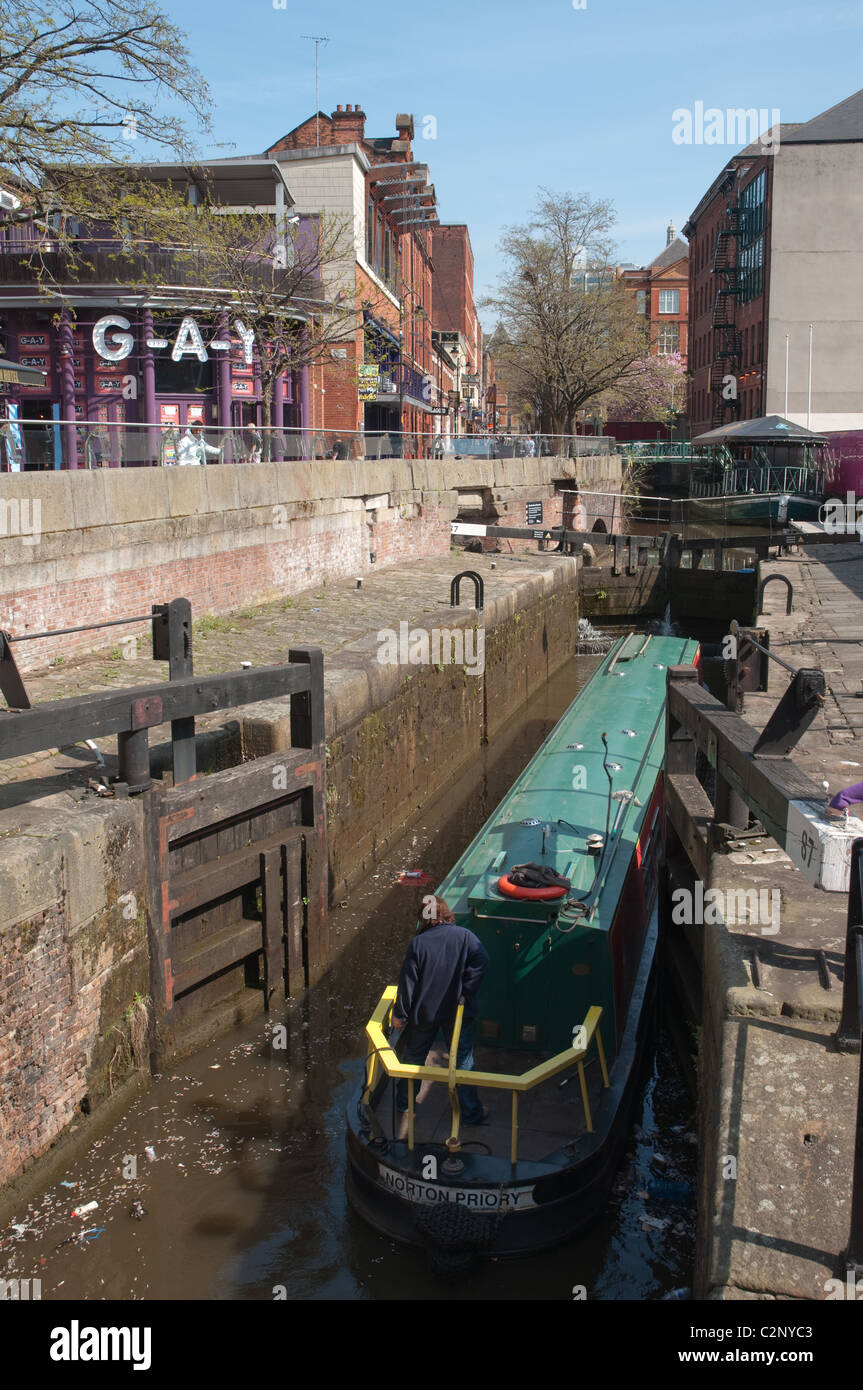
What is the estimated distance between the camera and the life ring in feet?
25.8

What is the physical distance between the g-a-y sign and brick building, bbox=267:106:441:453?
2730 mm

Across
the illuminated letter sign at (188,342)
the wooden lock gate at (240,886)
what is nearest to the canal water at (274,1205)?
the wooden lock gate at (240,886)

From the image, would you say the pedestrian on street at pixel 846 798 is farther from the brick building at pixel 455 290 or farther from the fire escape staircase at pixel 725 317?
the brick building at pixel 455 290

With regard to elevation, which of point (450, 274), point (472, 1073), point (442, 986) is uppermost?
point (450, 274)

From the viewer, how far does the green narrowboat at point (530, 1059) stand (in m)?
6.71

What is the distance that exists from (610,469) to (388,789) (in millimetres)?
31598

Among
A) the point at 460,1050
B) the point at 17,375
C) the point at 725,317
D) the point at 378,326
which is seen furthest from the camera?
the point at 725,317

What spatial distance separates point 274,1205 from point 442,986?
1.94 m

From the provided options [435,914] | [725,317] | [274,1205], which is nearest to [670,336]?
[725,317]

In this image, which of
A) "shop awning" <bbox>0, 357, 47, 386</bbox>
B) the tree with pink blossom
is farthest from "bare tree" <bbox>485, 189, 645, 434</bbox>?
"shop awning" <bbox>0, 357, 47, 386</bbox>

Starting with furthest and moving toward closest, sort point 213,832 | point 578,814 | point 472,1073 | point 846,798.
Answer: point 578,814 < point 213,832 < point 472,1073 < point 846,798

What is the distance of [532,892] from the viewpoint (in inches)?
310

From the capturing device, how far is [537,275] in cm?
5000

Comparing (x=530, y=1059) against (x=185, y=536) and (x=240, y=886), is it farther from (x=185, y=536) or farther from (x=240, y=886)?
(x=185, y=536)
